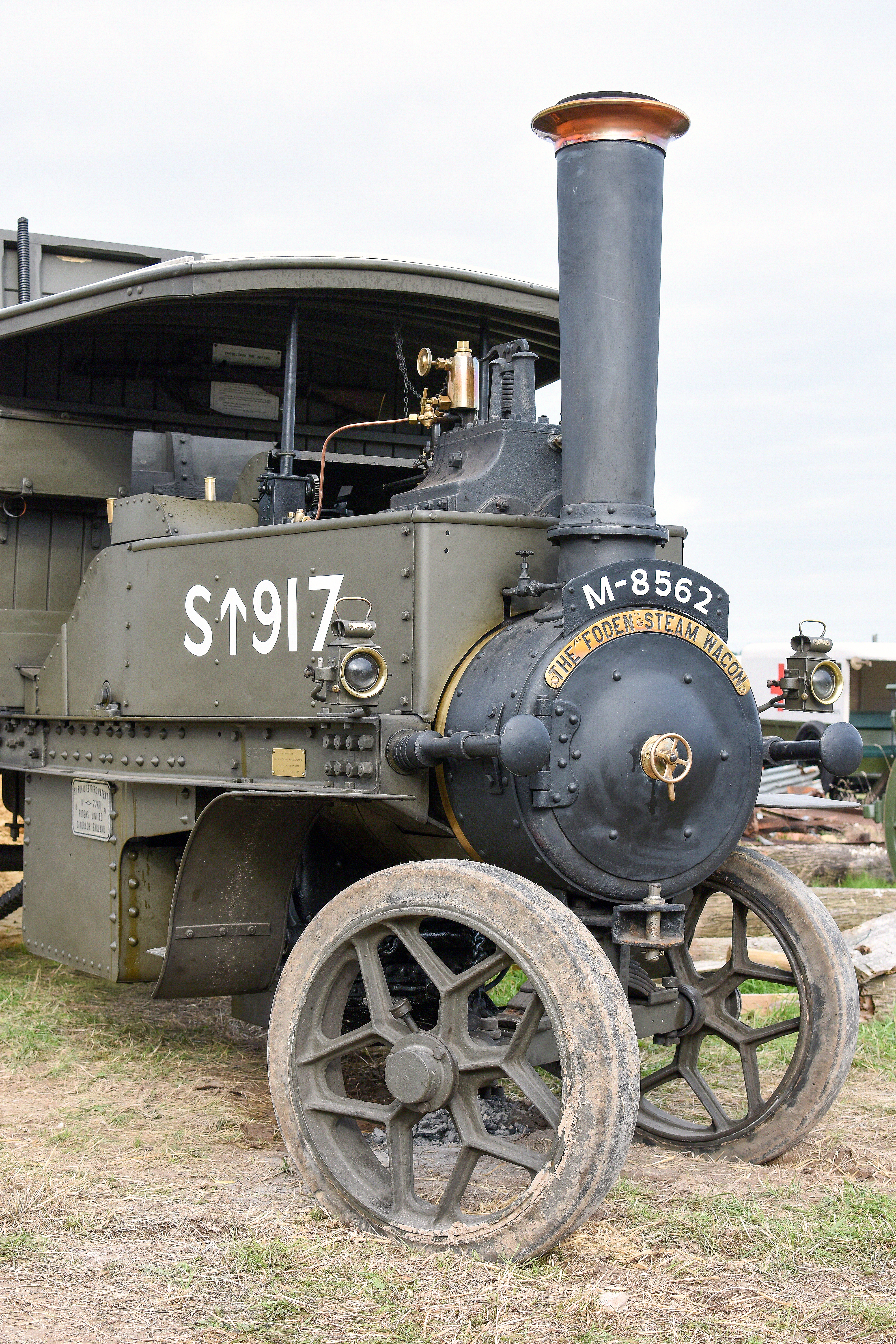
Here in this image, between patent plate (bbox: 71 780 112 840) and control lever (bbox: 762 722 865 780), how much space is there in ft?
7.42

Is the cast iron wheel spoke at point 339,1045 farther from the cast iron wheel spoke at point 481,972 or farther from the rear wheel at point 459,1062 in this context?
the cast iron wheel spoke at point 481,972

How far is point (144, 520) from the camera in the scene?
497cm

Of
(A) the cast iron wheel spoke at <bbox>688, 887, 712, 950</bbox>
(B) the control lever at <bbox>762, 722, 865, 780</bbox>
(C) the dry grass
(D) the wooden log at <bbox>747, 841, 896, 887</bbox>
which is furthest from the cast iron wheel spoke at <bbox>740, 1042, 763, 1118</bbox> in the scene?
(D) the wooden log at <bbox>747, 841, 896, 887</bbox>

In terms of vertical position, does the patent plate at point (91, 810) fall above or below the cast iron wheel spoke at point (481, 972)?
above

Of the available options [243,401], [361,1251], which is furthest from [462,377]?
[361,1251]

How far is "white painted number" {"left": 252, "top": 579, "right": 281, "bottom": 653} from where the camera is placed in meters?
4.27

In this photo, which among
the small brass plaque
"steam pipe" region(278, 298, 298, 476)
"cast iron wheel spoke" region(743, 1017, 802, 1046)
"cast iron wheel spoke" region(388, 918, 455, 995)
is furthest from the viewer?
"steam pipe" region(278, 298, 298, 476)

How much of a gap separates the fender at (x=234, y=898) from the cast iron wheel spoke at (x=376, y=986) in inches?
28.7

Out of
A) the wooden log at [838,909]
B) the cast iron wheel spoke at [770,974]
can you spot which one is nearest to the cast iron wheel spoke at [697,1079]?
the cast iron wheel spoke at [770,974]

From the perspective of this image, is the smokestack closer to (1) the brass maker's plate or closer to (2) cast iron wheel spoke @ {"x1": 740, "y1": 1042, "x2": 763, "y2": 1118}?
(1) the brass maker's plate

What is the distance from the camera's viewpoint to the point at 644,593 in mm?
3742

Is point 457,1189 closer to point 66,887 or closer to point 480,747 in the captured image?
point 480,747

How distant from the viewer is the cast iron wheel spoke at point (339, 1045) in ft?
11.6

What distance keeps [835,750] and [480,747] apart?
50.1 inches
